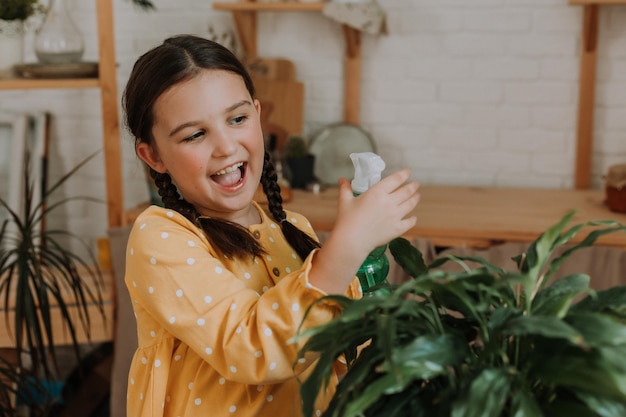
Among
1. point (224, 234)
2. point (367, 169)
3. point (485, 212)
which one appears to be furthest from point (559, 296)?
point (485, 212)

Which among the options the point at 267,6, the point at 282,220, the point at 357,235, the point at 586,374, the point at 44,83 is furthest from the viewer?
the point at 267,6

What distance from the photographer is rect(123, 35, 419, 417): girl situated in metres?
1.03

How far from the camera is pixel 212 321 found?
1.07m

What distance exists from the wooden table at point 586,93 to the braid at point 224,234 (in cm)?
180

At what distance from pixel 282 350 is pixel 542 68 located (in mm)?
2060

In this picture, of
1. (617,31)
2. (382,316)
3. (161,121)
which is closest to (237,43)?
(617,31)

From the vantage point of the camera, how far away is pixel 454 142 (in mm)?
2951

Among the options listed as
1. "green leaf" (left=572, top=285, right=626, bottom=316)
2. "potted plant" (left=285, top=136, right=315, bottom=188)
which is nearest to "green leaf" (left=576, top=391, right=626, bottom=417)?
"green leaf" (left=572, top=285, right=626, bottom=316)

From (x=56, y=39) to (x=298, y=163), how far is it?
84cm

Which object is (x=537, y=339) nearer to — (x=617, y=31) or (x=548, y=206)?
(x=548, y=206)

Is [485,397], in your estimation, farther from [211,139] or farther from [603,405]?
[211,139]

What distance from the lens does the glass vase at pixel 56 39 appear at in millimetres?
2514

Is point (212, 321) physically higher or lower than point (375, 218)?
lower

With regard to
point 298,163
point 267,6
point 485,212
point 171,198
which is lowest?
point 485,212
